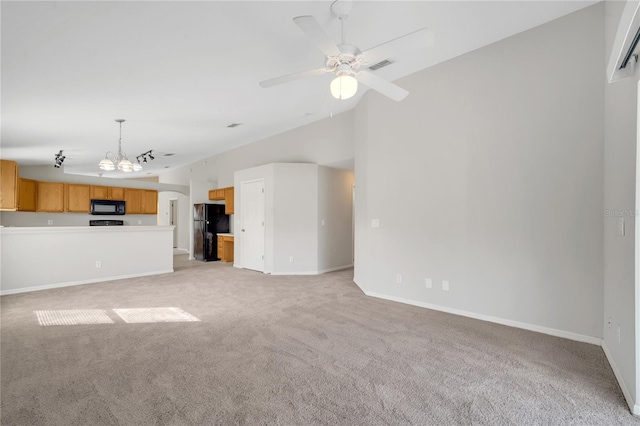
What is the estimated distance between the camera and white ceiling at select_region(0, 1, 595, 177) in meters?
2.79

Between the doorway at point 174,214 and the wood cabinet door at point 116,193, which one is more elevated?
the wood cabinet door at point 116,193

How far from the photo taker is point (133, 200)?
32.0 feet

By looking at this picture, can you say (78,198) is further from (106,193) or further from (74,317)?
(74,317)

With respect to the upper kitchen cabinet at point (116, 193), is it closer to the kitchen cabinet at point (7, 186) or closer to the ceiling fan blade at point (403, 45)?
the kitchen cabinet at point (7, 186)

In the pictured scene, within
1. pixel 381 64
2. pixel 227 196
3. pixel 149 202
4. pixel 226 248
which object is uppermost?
pixel 381 64

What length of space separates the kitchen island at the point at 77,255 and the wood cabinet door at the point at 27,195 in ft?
11.6

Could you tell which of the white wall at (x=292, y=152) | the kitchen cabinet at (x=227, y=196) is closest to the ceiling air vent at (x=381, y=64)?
the white wall at (x=292, y=152)

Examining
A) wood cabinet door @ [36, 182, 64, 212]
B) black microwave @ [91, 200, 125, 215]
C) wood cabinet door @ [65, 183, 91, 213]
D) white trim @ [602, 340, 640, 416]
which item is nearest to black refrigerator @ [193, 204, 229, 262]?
black microwave @ [91, 200, 125, 215]

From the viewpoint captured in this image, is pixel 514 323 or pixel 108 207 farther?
pixel 108 207

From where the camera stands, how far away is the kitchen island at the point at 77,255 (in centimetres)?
490

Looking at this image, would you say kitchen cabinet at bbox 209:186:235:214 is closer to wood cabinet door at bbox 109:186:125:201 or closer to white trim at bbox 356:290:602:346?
wood cabinet door at bbox 109:186:125:201

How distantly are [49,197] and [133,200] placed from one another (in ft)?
6.47

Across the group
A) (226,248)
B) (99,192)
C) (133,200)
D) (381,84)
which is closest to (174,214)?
(133,200)

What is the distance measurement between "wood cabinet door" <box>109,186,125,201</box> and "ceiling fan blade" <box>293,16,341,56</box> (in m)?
9.16
